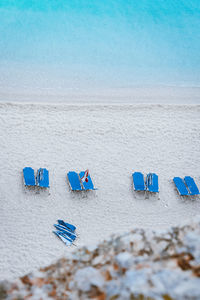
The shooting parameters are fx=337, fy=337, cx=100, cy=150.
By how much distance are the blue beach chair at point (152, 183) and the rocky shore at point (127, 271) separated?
21.9 ft

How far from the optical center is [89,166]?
9.22m

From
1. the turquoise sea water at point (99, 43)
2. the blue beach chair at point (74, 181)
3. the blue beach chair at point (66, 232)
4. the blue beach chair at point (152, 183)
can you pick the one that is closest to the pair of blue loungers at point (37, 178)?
the blue beach chair at point (74, 181)

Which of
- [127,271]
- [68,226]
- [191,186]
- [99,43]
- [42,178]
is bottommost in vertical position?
[127,271]

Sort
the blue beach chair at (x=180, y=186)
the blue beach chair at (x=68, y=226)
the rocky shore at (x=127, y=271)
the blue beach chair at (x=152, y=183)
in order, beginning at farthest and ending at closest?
1. the blue beach chair at (x=180, y=186)
2. the blue beach chair at (x=152, y=183)
3. the blue beach chair at (x=68, y=226)
4. the rocky shore at (x=127, y=271)

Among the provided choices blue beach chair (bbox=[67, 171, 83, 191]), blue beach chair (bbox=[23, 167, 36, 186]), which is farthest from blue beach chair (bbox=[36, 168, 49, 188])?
A: blue beach chair (bbox=[67, 171, 83, 191])

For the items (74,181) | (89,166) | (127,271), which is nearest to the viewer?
(127,271)

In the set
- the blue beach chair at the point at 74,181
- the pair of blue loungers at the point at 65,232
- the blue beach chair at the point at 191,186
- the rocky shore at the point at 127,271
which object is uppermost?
the blue beach chair at the point at 74,181

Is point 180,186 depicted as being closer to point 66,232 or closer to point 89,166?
point 89,166

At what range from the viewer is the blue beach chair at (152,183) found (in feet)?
27.9

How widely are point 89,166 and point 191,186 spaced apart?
9.10ft

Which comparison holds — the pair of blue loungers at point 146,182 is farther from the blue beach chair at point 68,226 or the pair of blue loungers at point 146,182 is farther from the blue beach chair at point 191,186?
the blue beach chair at point 68,226

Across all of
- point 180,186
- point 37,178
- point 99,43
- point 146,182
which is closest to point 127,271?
point 37,178

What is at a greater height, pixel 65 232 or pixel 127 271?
pixel 65 232

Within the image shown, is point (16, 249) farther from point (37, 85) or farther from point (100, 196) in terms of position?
point (37, 85)
